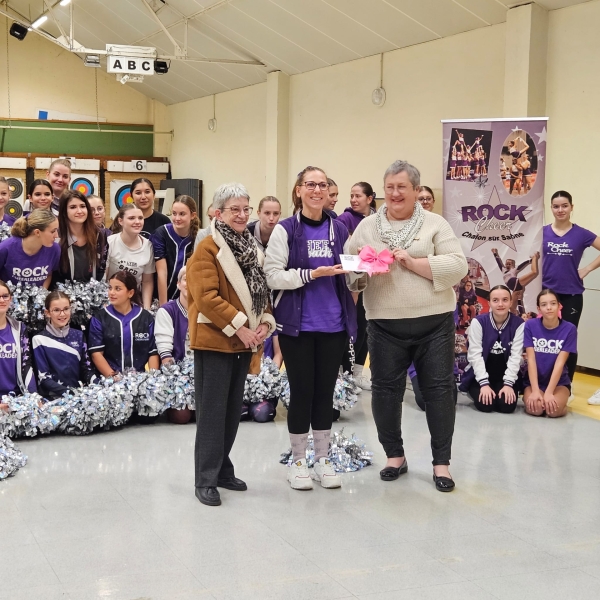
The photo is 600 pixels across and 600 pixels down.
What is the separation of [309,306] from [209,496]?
3.07ft

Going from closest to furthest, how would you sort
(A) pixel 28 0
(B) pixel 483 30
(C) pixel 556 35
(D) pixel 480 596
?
(D) pixel 480 596, (C) pixel 556 35, (B) pixel 483 30, (A) pixel 28 0

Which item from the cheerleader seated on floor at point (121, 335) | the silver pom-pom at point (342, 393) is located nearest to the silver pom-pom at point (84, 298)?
the cheerleader seated on floor at point (121, 335)

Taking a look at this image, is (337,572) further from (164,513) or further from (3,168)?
(3,168)

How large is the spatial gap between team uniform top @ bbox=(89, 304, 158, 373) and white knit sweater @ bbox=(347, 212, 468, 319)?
1866mm

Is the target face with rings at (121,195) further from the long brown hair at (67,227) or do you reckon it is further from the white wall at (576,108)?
the long brown hair at (67,227)

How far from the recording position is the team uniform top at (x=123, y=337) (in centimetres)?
493

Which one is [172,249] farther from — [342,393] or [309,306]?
[309,306]

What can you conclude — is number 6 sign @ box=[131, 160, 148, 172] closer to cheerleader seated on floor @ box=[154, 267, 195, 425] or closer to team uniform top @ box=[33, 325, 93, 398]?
cheerleader seated on floor @ box=[154, 267, 195, 425]

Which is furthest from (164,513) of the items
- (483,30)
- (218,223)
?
(483,30)

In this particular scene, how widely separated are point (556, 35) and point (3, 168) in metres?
10.3

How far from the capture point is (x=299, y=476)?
12.1ft

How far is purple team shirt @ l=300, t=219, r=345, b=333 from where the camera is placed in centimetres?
356

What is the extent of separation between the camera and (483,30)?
7984 mm

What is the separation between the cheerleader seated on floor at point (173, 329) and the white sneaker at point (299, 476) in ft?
4.50
